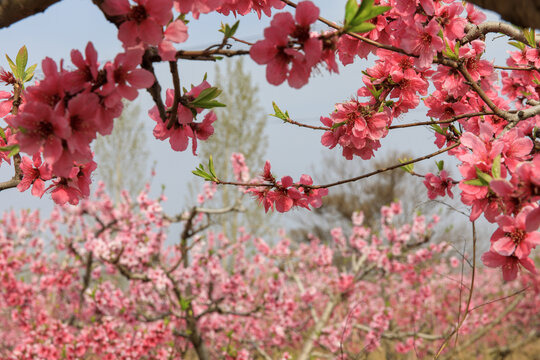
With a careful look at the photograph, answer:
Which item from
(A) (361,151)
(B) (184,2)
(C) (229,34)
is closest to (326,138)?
(A) (361,151)

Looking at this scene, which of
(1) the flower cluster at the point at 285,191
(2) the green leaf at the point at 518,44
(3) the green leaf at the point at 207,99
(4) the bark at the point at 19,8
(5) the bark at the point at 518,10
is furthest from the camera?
(2) the green leaf at the point at 518,44

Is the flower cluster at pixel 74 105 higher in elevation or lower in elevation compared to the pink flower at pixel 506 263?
higher

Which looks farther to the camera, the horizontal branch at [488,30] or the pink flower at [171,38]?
the horizontal branch at [488,30]

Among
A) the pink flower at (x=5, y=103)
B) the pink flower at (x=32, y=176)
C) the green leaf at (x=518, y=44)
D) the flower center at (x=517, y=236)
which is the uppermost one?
the green leaf at (x=518, y=44)

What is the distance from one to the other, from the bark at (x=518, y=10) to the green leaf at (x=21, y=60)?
64.7 inches

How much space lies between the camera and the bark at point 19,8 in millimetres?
1102

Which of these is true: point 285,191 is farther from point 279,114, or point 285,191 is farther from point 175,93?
point 175,93

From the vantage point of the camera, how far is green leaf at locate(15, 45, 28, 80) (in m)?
1.64

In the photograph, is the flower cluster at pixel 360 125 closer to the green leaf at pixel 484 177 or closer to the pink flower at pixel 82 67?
the green leaf at pixel 484 177

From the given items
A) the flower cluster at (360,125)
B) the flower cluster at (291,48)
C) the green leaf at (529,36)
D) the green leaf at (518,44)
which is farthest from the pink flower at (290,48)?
the green leaf at (518,44)

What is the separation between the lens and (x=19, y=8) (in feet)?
3.64

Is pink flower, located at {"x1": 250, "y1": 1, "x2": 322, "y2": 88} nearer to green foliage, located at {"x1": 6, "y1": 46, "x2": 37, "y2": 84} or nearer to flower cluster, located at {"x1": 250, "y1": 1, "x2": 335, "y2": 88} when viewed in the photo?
flower cluster, located at {"x1": 250, "y1": 1, "x2": 335, "y2": 88}

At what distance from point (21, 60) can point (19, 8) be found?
2.04 feet

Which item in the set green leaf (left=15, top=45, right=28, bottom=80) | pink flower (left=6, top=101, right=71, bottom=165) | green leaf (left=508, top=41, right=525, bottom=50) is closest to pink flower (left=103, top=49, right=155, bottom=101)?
pink flower (left=6, top=101, right=71, bottom=165)
